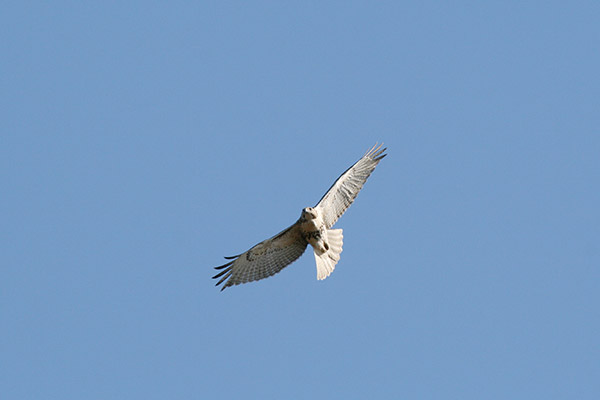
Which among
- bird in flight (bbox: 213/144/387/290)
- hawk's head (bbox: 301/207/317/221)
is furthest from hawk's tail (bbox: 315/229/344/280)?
hawk's head (bbox: 301/207/317/221)

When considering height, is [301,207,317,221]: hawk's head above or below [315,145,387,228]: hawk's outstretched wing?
below

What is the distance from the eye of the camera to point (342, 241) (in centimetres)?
1616

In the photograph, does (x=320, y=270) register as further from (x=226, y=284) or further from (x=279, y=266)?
(x=226, y=284)

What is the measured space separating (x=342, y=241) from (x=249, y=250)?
1.90 m

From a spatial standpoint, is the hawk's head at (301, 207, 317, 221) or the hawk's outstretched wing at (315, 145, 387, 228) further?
the hawk's outstretched wing at (315, 145, 387, 228)

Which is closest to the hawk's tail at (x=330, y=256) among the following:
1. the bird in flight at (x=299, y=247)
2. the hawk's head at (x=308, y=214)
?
the bird in flight at (x=299, y=247)

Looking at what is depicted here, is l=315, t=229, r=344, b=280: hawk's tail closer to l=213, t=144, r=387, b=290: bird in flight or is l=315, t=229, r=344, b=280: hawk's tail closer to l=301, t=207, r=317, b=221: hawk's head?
l=213, t=144, r=387, b=290: bird in flight

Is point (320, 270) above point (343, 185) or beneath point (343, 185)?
beneath

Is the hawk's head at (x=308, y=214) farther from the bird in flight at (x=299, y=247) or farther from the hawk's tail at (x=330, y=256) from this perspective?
the hawk's tail at (x=330, y=256)

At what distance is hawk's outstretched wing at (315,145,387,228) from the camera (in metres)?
16.1

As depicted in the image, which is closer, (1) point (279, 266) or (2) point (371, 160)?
(1) point (279, 266)

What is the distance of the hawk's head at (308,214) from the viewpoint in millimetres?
15300

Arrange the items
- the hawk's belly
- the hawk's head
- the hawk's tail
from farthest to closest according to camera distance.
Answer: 1. the hawk's tail
2. the hawk's belly
3. the hawk's head

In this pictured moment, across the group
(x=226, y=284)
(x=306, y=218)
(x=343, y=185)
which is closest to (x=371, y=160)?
(x=343, y=185)
